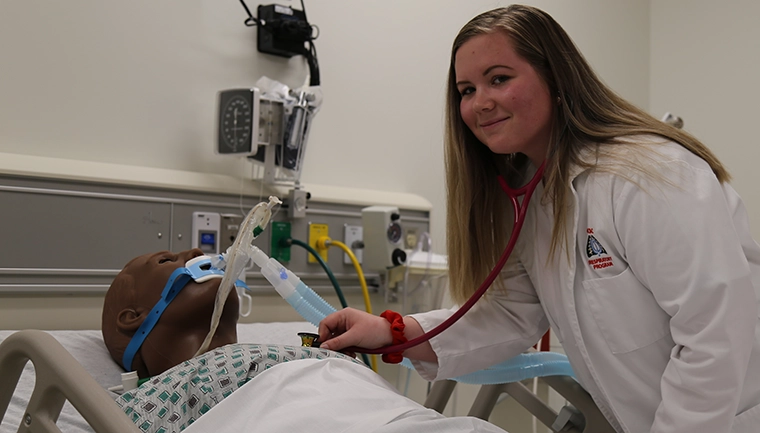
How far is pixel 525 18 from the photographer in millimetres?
1439

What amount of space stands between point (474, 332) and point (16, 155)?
1210 mm

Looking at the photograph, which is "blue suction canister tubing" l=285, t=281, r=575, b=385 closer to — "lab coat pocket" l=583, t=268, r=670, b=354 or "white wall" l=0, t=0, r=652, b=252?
"lab coat pocket" l=583, t=268, r=670, b=354

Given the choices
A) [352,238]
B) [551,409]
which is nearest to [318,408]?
[551,409]

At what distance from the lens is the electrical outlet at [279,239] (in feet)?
7.11

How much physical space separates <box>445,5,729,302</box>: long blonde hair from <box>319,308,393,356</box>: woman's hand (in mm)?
226

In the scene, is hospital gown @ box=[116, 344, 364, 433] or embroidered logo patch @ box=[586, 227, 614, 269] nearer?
hospital gown @ box=[116, 344, 364, 433]

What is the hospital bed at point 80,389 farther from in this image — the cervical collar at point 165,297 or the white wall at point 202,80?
the white wall at point 202,80

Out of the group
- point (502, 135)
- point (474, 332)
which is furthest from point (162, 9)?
point (474, 332)

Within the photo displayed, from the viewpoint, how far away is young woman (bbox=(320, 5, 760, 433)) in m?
1.18

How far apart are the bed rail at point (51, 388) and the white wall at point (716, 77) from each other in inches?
118

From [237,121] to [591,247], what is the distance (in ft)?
3.62

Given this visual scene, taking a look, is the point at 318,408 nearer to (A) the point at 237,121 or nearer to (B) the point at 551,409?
(B) the point at 551,409

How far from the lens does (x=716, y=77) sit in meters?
3.26

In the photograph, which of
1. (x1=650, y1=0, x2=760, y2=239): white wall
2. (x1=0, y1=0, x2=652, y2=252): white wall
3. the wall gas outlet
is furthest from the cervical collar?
(x1=650, y1=0, x2=760, y2=239): white wall
